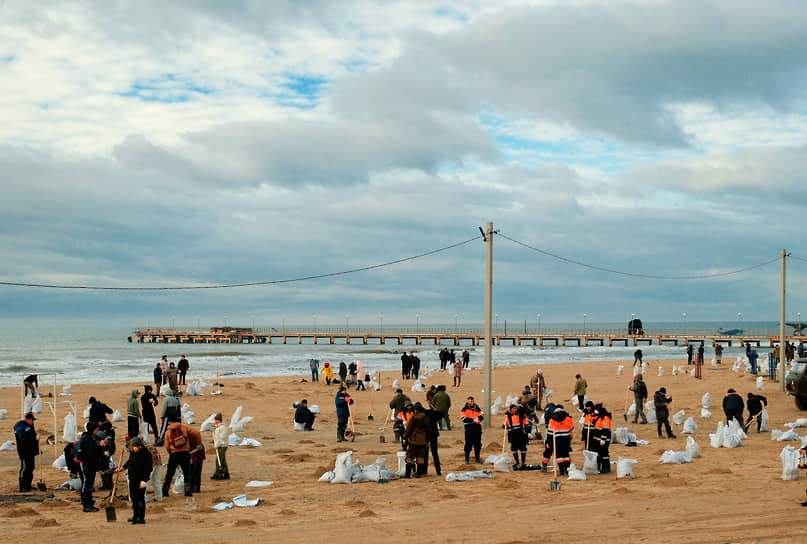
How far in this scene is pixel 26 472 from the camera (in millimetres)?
12938

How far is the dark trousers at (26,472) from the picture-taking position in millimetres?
12945

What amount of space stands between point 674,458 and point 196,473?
30.7ft

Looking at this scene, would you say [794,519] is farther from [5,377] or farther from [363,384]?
[5,377]

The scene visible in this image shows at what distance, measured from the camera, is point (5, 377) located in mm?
47938

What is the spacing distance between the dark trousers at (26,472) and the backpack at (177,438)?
2606mm

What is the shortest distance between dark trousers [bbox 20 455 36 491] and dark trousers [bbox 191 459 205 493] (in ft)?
9.32

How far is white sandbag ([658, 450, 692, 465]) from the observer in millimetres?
14953

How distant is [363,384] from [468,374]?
1277cm

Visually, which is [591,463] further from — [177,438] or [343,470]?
[177,438]

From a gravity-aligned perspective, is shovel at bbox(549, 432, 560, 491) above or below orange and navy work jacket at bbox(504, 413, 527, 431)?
below

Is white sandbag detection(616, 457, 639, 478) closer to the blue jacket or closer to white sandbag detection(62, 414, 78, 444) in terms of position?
the blue jacket

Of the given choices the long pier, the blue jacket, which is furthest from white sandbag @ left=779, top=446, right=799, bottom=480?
the long pier

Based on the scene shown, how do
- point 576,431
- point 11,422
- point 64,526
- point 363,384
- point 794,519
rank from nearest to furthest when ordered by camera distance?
1. point 794,519
2. point 64,526
3. point 576,431
4. point 11,422
5. point 363,384

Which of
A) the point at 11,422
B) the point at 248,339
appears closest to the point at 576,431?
the point at 11,422
